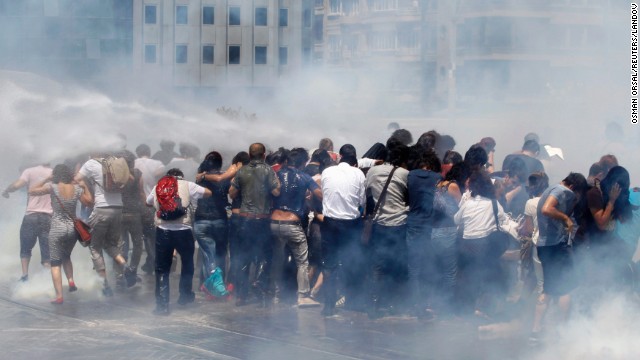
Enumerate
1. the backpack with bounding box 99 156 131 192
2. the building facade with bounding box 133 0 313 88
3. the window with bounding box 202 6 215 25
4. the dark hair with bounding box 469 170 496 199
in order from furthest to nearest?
the building facade with bounding box 133 0 313 88
the window with bounding box 202 6 215 25
the backpack with bounding box 99 156 131 192
the dark hair with bounding box 469 170 496 199

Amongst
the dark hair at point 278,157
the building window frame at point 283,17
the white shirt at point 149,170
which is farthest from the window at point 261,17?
the dark hair at point 278,157

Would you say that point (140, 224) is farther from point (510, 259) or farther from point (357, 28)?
point (357, 28)

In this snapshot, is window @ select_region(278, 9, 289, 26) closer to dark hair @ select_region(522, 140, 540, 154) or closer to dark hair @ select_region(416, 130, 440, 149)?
dark hair @ select_region(522, 140, 540, 154)

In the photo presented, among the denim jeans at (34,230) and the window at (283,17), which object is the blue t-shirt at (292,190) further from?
the window at (283,17)

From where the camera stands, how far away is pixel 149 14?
15375 millimetres

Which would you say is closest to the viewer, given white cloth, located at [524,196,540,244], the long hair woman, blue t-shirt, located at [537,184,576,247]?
blue t-shirt, located at [537,184,576,247]

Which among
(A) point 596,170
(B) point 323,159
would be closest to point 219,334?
(B) point 323,159

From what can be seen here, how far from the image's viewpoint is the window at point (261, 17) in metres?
15.8

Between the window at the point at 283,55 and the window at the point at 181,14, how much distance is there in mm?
2423

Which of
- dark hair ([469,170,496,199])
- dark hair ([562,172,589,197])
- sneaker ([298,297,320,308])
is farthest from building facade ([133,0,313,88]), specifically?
dark hair ([562,172,589,197])

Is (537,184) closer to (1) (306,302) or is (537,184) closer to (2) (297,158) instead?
(2) (297,158)

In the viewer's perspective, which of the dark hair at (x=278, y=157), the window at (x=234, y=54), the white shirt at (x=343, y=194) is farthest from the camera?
Answer: the window at (x=234, y=54)

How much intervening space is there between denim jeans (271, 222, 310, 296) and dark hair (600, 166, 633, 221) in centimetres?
284

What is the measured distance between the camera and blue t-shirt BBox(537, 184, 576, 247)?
808cm
